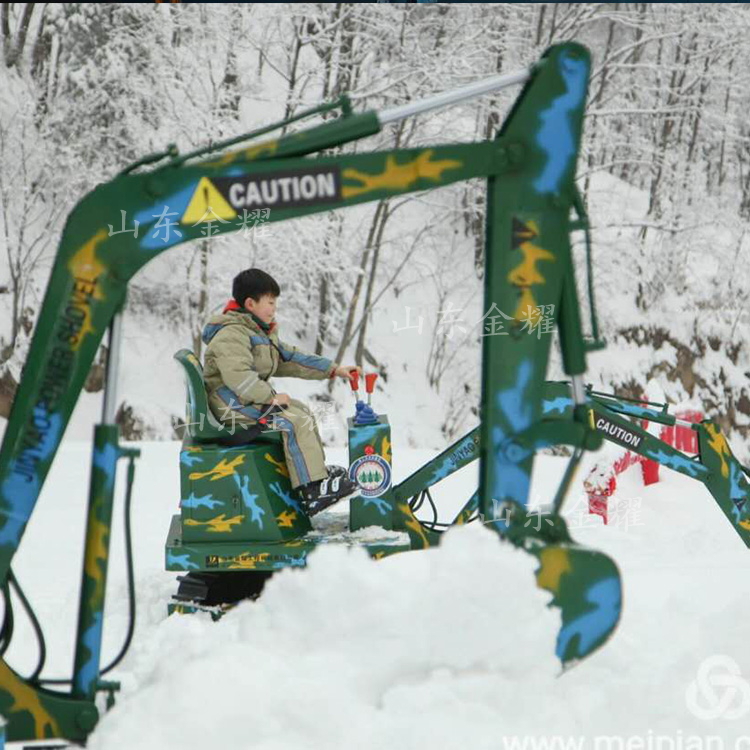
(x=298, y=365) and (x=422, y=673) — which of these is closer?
(x=422, y=673)

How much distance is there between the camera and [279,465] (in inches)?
181

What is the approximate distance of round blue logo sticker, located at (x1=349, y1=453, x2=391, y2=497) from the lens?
4.75 metres

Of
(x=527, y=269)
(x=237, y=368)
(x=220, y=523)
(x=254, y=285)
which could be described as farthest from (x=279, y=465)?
(x=527, y=269)

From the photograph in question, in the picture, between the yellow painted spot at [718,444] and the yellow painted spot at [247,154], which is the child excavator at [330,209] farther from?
the yellow painted spot at [718,444]

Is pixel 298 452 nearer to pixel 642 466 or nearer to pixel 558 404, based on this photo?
pixel 558 404

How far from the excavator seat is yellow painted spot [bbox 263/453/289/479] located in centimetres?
11

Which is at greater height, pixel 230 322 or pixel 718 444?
pixel 230 322

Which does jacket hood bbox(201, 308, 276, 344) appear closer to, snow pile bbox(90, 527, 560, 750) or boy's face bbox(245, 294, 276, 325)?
boy's face bbox(245, 294, 276, 325)

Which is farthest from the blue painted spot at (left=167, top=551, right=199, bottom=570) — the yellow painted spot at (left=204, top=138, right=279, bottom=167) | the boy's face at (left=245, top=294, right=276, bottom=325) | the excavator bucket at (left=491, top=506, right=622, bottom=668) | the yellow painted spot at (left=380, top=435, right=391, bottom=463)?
the yellow painted spot at (left=204, top=138, right=279, bottom=167)

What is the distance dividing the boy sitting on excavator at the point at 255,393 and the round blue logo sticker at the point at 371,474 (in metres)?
0.08

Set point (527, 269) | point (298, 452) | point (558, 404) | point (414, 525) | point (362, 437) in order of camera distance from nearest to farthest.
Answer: point (527, 269) < point (298, 452) < point (362, 437) < point (414, 525) < point (558, 404)

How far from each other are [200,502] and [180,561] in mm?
306

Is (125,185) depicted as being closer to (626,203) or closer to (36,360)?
(36,360)

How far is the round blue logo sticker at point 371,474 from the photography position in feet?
15.6
